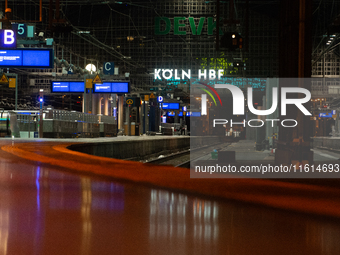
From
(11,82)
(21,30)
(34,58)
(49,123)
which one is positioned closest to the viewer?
(34,58)

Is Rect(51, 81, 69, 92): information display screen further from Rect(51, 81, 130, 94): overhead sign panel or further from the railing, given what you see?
the railing

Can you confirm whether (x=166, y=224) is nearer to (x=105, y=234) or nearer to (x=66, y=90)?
(x=105, y=234)

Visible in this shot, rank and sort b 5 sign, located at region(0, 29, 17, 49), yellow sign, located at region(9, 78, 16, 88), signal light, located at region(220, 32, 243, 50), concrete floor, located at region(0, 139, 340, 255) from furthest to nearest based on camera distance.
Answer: yellow sign, located at region(9, 78, 16, 88)
b 5 sign, located at region(0, 29, 17, 49)
signal light, located at region(220, 32, 243, 50)
concrete floor, located at region(0, 139, 340, 255)

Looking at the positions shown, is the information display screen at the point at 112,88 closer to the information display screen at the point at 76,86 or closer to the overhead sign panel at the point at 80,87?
the overhead sign panel at the point at 80,87

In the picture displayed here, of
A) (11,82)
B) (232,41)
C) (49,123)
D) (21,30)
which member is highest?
(21,30)

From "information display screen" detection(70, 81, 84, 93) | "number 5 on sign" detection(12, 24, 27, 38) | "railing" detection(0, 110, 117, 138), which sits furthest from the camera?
"information display screen" detection(70, 81, 84, 93)

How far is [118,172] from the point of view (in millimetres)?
4938

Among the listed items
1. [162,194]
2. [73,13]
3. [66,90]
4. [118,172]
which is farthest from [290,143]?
[73,13]

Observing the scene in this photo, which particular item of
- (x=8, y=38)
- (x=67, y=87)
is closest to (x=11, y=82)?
(x=67, y=87)

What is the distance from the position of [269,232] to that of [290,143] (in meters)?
10.2

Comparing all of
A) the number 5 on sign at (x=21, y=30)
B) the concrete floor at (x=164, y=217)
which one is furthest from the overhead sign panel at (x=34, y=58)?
the concrete floor at (x=164, y=217)

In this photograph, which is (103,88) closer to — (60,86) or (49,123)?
(60,86)

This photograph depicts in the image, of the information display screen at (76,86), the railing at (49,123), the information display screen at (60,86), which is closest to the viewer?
the railing at (49,123)

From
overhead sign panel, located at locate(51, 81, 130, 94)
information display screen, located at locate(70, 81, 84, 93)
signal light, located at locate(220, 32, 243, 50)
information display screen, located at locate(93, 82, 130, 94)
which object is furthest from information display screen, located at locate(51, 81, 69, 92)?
signal light, located at locate(220, 32, 243, 50)
